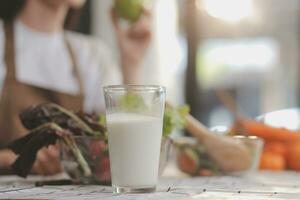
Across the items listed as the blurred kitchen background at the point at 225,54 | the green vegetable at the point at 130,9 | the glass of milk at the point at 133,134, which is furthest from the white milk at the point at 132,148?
the blurred kitchen background at the point at 225,54

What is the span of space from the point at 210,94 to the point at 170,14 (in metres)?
0.72

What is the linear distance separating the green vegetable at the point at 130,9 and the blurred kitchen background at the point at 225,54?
108 centimetres

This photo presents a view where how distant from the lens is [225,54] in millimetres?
3613

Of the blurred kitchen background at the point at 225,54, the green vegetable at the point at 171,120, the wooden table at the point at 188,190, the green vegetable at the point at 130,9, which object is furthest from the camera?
the blurred kitchen background at the point at 225,54

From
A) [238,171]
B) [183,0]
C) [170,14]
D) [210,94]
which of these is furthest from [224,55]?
[238,171]

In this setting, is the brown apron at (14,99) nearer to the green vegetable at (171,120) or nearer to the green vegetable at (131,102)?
the green vegetable at (171,120)

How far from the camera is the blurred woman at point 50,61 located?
170 cm

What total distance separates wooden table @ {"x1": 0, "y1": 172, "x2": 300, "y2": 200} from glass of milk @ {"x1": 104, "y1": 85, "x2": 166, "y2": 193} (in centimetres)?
3

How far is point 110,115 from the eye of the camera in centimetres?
81

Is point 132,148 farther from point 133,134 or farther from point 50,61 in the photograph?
point 50,61

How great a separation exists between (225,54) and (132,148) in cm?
289

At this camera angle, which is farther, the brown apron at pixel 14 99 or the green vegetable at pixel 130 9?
the brown apron at pixel 14 99

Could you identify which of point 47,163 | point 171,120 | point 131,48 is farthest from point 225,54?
point 171,120

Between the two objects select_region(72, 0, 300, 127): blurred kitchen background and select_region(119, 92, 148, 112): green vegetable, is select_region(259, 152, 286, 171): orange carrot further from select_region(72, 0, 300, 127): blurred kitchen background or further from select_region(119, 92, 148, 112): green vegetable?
select_region(72, 0, 300, 127): blurred kitchen background
